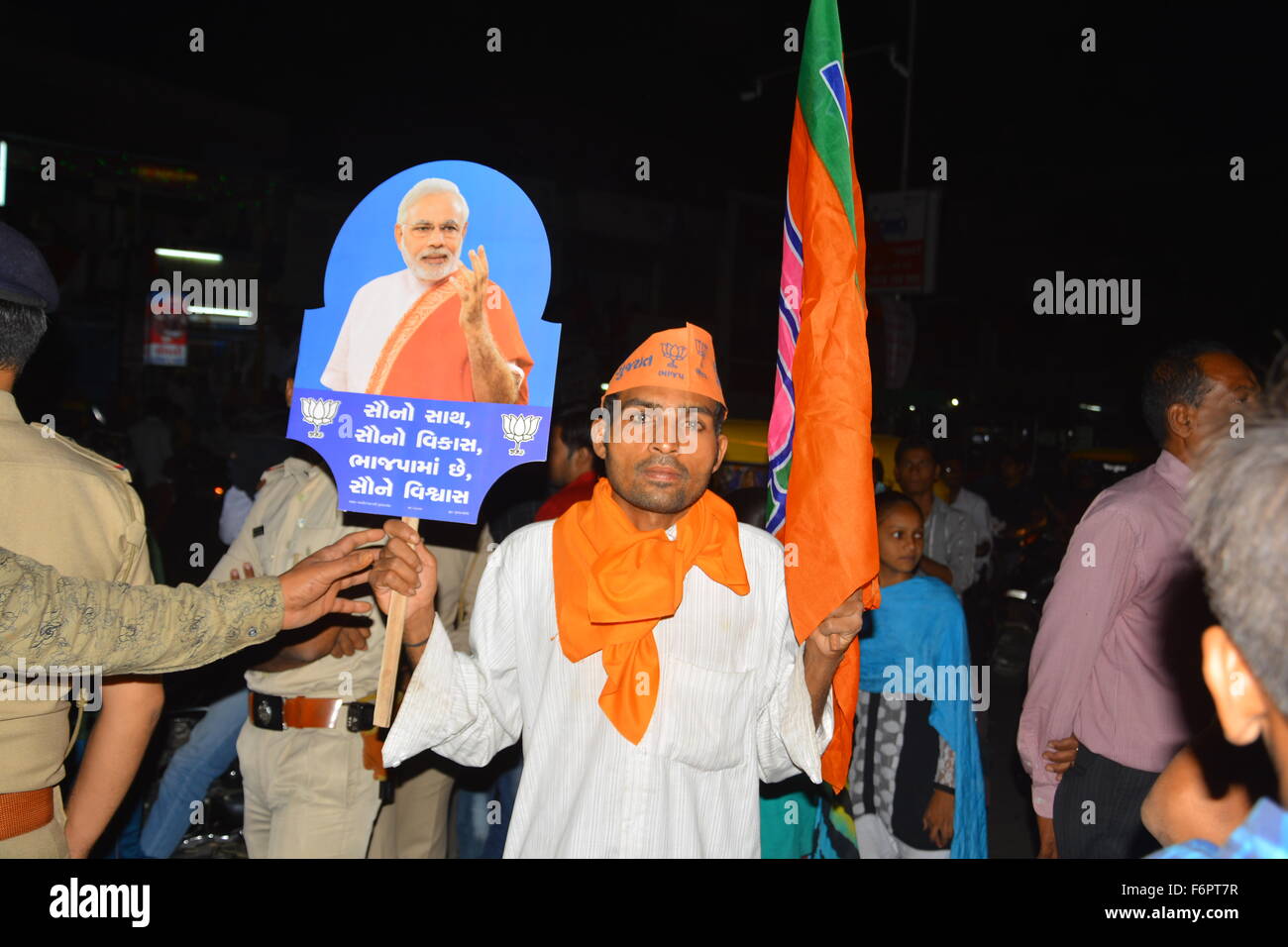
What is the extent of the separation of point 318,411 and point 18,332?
0.68m

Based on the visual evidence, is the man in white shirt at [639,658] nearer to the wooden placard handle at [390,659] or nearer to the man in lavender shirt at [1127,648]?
the wooden placard handle at [390,659]

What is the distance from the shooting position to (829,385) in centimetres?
238

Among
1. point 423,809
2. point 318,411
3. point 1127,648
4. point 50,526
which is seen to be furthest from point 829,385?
point 423,809

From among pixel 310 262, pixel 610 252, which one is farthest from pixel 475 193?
pixel 610 252

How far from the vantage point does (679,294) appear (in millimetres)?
19219

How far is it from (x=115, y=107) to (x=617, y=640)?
576 inches

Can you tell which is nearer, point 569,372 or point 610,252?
point 569,372

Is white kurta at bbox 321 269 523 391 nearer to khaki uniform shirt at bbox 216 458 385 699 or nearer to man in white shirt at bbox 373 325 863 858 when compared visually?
man in white shirt at bbox 373 325 863 858

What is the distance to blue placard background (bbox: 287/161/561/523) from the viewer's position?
2414 mm

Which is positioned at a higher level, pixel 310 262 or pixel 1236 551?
pixel 310 262

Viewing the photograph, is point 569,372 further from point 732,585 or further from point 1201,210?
point 1201,210

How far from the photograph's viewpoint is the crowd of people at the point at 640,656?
1696 millimetres

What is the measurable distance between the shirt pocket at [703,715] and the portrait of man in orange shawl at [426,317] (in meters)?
0.88

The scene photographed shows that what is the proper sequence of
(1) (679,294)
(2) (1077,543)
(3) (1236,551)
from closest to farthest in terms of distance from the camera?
(3) (1236,551) < (2) (1077,543) < (1) (679,294)
